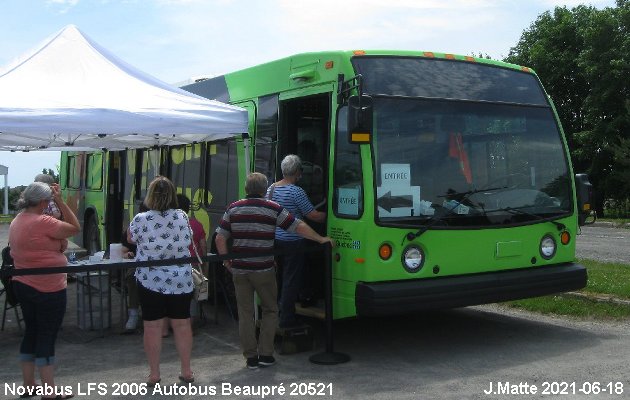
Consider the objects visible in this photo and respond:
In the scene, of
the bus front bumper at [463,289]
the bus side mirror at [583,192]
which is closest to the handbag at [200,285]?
the bus front bumper at [463,289]

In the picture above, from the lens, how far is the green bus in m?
6.67

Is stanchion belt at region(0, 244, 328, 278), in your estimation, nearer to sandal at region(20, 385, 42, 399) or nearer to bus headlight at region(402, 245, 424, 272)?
bus headlight at region(402, 245, 424, 272)

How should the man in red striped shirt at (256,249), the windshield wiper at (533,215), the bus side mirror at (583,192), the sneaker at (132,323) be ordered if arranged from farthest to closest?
1. the sneaker at (132,323)
2. the bus side mirror at (583,192)
3. the windshield wiper at (533,215)
4. the man in red striped shirt at (256,249)

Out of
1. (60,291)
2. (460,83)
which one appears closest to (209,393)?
(60,291)

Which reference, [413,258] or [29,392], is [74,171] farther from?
[413,258]

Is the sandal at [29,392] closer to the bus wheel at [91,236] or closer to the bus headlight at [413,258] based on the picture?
the bus headlight at [413,258]

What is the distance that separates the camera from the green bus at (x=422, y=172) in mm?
6668

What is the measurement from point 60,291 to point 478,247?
3.69 metres

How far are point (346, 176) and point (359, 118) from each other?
0.71 meters

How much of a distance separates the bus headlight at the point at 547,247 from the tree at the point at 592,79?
26.8 m

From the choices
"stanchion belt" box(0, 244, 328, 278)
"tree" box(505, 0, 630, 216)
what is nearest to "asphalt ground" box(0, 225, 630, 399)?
"stanchion belt" box(0, 244, 328, 278)

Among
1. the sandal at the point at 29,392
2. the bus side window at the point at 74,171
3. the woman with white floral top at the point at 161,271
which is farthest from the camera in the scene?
the bus side window at the point at 74,171

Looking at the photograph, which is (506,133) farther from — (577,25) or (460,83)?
(577,25)

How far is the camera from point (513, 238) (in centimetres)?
727
